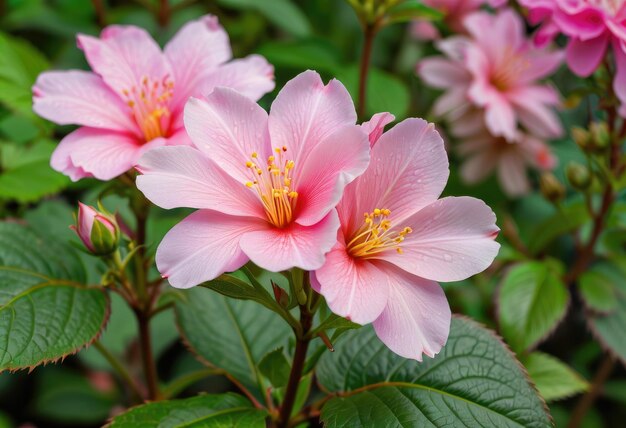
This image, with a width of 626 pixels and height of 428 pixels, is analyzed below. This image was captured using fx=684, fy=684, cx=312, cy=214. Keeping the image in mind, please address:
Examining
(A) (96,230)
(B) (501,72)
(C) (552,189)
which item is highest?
(A) (96,230)

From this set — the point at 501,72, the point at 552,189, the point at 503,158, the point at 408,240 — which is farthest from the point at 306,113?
the point at 503,158

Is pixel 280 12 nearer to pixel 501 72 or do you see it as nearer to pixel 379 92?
pixel 379 92

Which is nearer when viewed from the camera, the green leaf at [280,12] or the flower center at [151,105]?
the flower center at [151,105]

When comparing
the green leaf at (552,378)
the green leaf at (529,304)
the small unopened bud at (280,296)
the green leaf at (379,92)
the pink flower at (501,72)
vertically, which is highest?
the small unopened bud at (280,296)

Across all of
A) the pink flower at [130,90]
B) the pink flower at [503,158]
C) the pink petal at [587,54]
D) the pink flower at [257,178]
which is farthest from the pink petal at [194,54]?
the pink flower at [503,158]

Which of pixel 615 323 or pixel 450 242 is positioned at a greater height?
pixel 450 242

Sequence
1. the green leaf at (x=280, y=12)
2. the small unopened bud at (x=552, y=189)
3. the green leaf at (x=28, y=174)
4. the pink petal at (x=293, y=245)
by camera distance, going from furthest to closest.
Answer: the green leaf at (x=280, y=12) < the small unopened bud at (x=552, y=189) < the green leaf at (x=28, y=174) < the pink petal at (x=293, y=245)

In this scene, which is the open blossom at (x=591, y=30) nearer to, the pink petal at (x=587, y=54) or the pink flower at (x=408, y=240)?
the pink petal at (x=587, y=54)
